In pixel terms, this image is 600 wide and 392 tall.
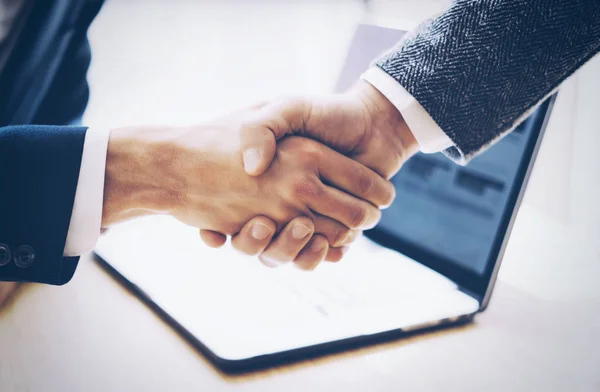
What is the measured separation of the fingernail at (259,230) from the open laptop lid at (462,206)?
0.34 meters

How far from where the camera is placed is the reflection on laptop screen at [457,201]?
64 centimetres

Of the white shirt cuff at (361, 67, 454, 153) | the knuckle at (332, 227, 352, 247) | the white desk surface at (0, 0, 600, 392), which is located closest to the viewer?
the white desk surface at (0, 0, 600, 392)

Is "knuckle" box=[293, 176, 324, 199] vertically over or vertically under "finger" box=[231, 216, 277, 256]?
over

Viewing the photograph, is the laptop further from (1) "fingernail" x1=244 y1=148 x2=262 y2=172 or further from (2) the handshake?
(1) "fingernail" x1=244 y1=148 x2=262 y2=172

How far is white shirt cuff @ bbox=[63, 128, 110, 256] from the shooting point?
0.54 m

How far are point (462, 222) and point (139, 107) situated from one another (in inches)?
37.0

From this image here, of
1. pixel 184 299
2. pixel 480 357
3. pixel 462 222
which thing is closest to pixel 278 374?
pixel 184 299

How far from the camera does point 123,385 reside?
0.43 metres

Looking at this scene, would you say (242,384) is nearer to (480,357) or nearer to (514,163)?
(480,357)

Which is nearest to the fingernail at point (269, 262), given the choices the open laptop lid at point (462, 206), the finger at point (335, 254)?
the finger at point (335, 254)

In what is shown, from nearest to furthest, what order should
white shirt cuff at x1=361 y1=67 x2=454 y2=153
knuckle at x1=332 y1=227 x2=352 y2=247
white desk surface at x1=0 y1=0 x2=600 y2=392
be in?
white desk surface at x1=0 y1=0 x2=600 y2=392, white shirt cuff at x1=361 y1=67 x2=454 y2=153, knuckle at x1=332 y1=227 x2=352 y2=247

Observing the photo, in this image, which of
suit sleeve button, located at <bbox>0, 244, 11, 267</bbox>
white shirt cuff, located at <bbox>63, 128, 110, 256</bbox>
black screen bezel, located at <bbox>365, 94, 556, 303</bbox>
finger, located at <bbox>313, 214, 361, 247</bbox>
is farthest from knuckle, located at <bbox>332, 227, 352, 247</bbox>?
suit sleeve button, located at <bbox>0, 244, 11, 267</bbox>

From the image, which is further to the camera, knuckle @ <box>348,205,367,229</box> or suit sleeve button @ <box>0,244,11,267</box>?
knuckle @ <box>348,205,367,229</box>

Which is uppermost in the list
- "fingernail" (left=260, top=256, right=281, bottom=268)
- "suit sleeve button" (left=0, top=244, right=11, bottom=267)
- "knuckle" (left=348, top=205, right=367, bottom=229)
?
"knuckle" (left=348, top=205, right=367, bottom=229)
